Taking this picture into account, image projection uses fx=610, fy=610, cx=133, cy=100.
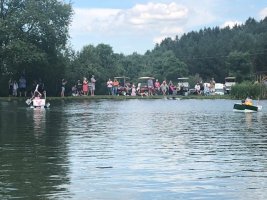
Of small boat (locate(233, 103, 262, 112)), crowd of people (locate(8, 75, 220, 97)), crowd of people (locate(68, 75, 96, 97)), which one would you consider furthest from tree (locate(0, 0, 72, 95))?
small boat (locate(233, 103, 262, 112))

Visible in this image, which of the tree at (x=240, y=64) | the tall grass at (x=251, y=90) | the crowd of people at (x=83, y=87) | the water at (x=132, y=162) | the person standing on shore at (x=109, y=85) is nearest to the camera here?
the water at (x=132, y=162)

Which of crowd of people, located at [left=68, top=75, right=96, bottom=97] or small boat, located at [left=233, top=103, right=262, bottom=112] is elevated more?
crowd of people, located at [left=68, top=75, right=96, bottom=97]

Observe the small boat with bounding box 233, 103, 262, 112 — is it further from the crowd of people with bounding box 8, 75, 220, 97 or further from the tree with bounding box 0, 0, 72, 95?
the tree with bounding box 0, 0, 72, 95

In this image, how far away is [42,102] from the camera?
134 feet

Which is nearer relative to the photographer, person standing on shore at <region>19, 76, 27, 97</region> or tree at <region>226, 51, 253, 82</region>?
person standing on shore at <region>19, 76, 27, 97</region>

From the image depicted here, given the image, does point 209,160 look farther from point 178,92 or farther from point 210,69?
point 210,69

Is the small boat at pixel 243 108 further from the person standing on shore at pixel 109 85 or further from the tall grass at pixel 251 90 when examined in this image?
the person standing on shore at pixel 109 85

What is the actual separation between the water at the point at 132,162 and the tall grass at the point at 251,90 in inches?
1375

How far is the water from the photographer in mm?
10742

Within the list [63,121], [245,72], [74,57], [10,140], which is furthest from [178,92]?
[245,72]

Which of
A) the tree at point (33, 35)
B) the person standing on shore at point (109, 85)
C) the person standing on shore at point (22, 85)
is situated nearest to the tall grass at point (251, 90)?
the person standing on shore at point (109, 85)

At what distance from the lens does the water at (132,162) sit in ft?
35.2

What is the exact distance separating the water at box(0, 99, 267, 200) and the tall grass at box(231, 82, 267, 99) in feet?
115

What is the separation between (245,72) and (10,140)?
12825 centimetres
